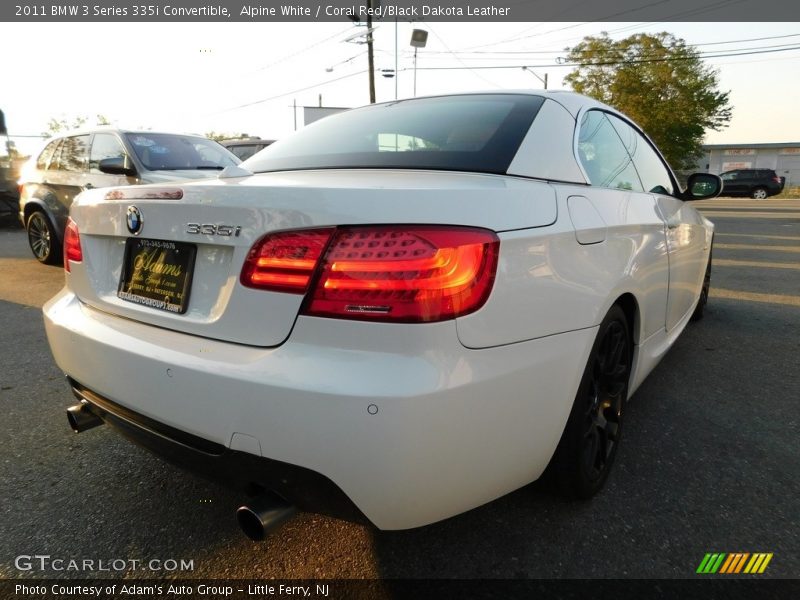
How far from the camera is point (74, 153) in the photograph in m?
6.88

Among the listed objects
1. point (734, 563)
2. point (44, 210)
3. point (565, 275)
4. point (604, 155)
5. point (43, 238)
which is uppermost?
point (604, 155)

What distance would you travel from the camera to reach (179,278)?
1.65 metres

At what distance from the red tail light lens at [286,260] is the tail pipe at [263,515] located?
57cm

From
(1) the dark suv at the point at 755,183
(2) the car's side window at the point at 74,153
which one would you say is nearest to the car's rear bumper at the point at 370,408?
(2) the car's side window at the point at 74,153

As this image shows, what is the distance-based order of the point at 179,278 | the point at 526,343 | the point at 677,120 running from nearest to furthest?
1. the point at 526,343
2. the point at 179,278
3. the point at 677,120

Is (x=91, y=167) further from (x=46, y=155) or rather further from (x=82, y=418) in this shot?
(x=82, y=418)

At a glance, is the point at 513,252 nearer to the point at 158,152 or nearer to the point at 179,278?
the point at 179,278

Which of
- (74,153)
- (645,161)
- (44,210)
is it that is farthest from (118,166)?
(645,161)

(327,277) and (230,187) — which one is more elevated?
(230,187)

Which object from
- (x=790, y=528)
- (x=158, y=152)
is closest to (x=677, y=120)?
(x=158, y=152)

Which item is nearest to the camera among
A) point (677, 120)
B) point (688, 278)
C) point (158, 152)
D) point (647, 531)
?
point (647, 531)

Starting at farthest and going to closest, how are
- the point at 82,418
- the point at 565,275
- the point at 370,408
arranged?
1. the point at 82,418
2. the point at 565,275
3. the point at 370,408

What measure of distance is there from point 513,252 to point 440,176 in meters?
0.42

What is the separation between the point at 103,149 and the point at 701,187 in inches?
245
